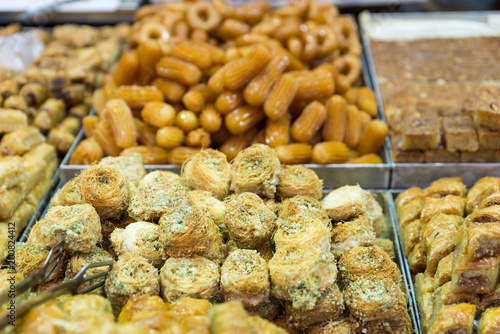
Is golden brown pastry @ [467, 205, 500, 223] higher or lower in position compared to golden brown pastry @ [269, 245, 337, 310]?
lower

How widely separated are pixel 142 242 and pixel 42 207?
1297mm

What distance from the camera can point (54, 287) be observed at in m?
1.75

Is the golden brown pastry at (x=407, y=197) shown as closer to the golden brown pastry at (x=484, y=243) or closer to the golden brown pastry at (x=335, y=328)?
the golden brown pastry at (x=484, y=243)

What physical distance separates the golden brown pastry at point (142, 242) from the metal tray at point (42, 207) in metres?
0.87

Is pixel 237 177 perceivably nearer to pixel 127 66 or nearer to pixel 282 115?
pixel 282 115

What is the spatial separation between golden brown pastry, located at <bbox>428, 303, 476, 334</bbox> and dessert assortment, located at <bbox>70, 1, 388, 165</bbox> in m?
1.37

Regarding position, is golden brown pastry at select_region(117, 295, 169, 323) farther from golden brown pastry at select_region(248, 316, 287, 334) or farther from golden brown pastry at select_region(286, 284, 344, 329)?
golden brown pastry at select_region(286, 284, 344, 329)

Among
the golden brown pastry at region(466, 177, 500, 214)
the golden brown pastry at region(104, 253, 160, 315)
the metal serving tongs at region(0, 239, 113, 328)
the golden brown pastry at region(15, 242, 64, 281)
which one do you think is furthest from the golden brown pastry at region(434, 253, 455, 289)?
the golden brown pastry at region(15, 242, 64, 281)

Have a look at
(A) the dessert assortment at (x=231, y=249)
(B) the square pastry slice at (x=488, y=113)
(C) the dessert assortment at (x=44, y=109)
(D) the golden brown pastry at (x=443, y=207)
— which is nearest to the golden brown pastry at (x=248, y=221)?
(A) the dessert assortment at (x=231, y=249)

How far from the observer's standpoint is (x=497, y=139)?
300cm

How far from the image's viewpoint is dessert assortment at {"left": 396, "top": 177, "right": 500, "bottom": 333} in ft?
6.30

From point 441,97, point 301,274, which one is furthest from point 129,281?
point 441,97

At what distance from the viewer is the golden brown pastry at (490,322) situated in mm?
1849

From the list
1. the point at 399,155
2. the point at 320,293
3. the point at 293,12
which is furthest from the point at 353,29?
the point at 320,293
